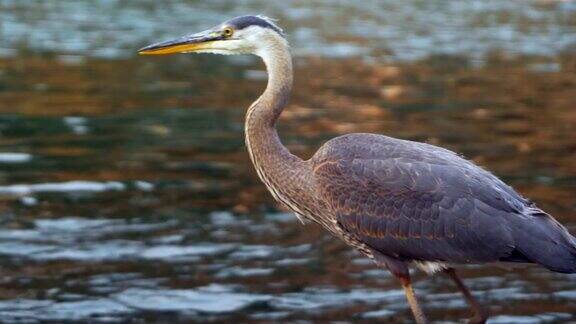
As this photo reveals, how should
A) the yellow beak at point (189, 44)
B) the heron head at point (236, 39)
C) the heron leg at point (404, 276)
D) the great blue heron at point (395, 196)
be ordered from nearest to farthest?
1. the great blue heron at point (395, 196)
2. the heron leg at point (404, 276)
3. the heron head at point (236, 39)
4. the yellow beak at point (189, 44)

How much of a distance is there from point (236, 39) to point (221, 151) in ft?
22.1

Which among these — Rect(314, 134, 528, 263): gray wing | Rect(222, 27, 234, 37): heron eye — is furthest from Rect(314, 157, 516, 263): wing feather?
Rect(222, 27, 234, 37): heron eye

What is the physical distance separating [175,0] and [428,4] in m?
7.85

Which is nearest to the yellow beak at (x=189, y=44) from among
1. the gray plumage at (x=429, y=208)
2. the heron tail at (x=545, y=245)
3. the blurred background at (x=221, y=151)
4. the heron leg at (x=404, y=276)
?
the gray plumage at (x=429, y=208)

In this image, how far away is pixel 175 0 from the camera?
3666cm

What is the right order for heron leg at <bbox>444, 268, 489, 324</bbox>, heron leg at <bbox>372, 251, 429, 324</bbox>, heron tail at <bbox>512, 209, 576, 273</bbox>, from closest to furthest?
heron tail at <bbox>512, 209, 576, 273</bbox> → heron leg at <bbox>372, 251, 429, 324</bbox> → heron leg at <bbox>444, 268, 489, 324</bbox>

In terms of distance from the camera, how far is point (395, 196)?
27.0 feet

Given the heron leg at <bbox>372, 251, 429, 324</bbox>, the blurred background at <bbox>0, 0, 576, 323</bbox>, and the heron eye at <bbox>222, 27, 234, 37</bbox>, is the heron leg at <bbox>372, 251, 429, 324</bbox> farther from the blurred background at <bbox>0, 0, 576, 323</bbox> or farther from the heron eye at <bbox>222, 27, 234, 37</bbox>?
the heron eye at <bbox>222, 27, 234, 37</bbox>

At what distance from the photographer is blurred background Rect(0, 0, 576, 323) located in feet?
32.4

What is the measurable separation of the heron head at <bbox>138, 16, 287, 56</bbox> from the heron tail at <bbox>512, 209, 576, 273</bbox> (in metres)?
2.16

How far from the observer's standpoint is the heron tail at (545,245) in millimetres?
7766

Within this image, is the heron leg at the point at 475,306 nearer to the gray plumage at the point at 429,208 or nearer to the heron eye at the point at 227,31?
the gray plumage at the point at 429,208

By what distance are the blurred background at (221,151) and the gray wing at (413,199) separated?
4.39 feet

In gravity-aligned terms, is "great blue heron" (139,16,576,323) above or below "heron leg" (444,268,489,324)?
above
